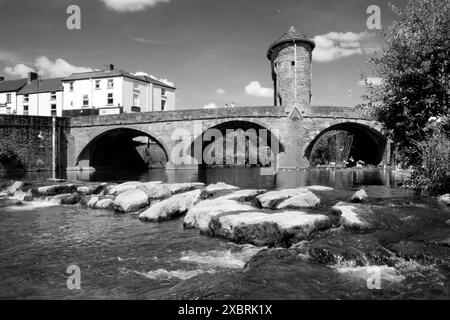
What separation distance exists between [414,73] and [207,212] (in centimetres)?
971

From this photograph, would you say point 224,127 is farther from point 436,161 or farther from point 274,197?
point 274,197

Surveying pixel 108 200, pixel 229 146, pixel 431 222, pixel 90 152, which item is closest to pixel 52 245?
pixel 108 200

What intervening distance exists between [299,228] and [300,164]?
21.7 m

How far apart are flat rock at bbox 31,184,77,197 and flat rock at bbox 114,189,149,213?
4.34m

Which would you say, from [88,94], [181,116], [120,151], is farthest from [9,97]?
[181,116]

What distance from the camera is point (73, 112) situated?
131 feet

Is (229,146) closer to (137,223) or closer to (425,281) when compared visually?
(137,223)

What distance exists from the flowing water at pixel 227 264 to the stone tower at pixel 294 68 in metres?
21.6

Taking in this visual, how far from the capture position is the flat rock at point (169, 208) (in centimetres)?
870

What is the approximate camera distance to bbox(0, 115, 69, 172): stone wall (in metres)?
26.8

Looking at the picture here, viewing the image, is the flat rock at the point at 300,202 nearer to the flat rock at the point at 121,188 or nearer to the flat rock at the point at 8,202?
the flat rock at the point at 121,188

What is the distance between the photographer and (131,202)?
10148 mm

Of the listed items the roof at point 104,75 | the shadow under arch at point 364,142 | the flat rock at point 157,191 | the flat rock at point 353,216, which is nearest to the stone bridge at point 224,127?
the shadow under arch at point 364,142

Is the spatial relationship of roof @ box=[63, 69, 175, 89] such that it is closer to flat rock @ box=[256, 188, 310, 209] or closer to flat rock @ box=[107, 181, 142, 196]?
flat rock @ box=[107, 181, 142, 196]
